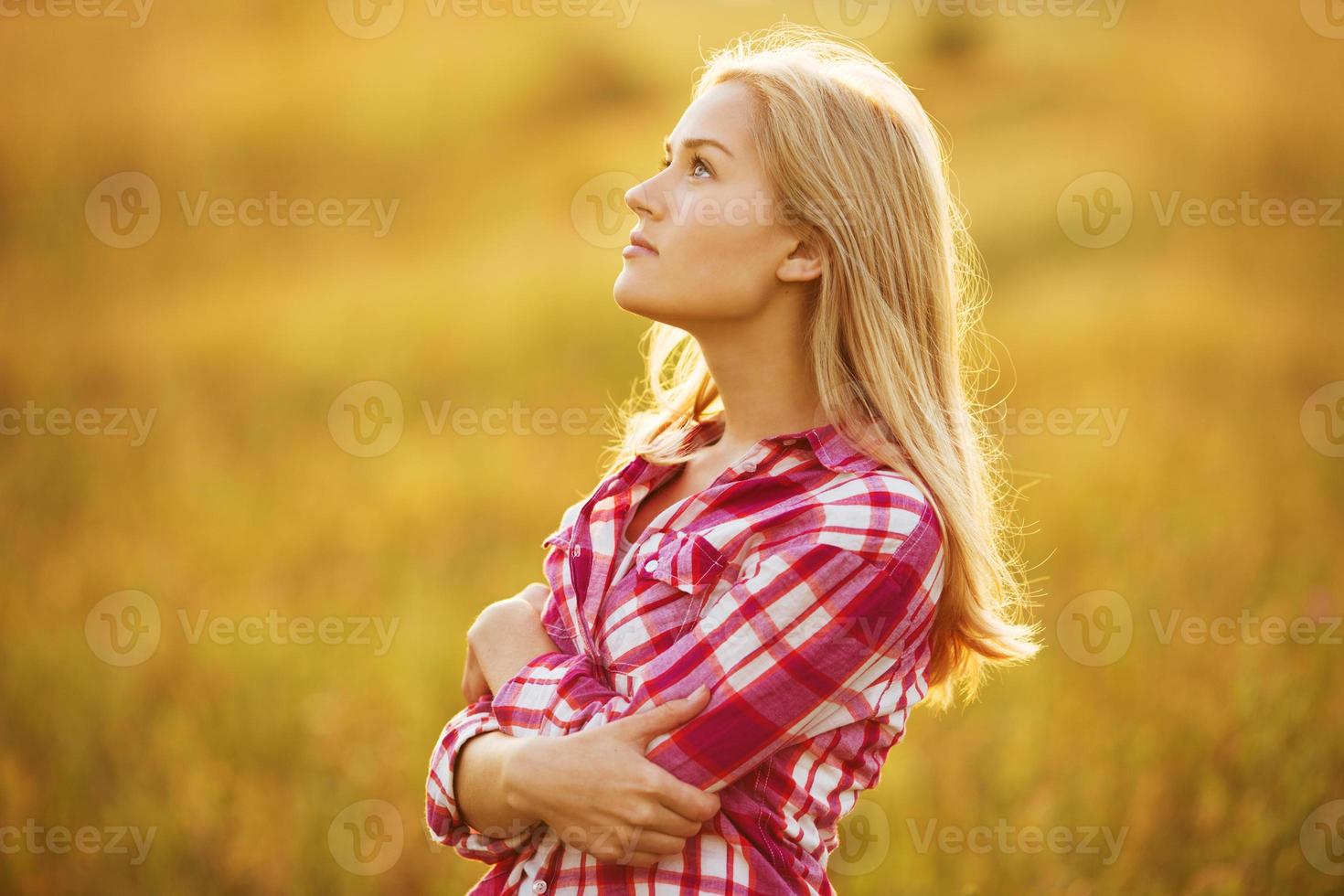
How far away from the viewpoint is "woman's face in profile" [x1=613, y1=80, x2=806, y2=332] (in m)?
1.91

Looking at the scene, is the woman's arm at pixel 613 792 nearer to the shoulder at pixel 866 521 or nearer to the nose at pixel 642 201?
the shoulder at pixel 866 521

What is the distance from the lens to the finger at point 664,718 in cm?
162

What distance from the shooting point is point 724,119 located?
198cm

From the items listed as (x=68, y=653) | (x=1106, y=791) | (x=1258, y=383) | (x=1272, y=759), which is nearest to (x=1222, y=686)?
(x=1272, y=759)

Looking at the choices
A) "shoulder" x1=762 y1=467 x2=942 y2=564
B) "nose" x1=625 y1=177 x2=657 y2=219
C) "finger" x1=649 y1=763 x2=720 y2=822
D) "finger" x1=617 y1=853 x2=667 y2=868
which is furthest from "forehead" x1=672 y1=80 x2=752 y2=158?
"finger" x1=617 y1=853 x2=667 y2=868

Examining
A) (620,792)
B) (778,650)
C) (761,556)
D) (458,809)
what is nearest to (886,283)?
(761,556)

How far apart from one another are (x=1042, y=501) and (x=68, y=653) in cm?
347

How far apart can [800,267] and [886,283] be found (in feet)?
0.49

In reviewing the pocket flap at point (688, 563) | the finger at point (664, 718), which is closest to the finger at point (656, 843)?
the finger at point (664, 718)

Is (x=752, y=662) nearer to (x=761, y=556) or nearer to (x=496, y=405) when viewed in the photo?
(x=761, y=556)

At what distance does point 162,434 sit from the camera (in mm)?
4574

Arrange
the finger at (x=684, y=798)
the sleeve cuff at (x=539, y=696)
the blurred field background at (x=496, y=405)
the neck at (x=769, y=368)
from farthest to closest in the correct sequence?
the blurred field background at (x=496, y=405), the neck at (x=769, y=368), the sleeve cuff at (x=539, y=696), the finger at (x=684, y=798)

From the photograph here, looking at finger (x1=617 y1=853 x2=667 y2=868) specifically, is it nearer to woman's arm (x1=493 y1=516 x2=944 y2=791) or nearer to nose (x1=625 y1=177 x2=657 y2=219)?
woman's arm (x1=493 y1=516 x2=944 y2=791)

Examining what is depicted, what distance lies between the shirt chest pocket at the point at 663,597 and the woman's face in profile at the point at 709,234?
386 millimetres
